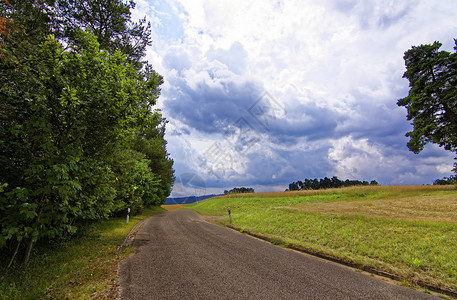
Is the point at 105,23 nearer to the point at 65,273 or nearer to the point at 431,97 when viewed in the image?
the point at 65,273

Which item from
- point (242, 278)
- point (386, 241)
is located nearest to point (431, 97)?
point (386, 241)

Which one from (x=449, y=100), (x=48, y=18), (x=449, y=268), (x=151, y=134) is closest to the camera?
(x=449, y=268)

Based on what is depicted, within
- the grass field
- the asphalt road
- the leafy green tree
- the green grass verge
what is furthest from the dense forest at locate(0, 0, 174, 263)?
the leafy green tree

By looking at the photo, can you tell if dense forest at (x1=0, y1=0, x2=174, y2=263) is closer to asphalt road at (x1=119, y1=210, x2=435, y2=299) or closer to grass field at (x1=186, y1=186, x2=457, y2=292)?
asphalt road at (x1=119, y1=210, x2=435, y2=299)

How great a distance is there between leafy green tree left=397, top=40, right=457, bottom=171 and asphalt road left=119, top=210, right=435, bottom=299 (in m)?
31.3

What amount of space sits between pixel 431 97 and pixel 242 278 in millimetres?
36730

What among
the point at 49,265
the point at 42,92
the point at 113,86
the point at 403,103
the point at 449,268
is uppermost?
the point at 403,103

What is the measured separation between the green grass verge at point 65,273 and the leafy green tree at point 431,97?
3701 cm

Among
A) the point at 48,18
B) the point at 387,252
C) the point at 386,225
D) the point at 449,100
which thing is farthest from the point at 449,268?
the point at 449,100

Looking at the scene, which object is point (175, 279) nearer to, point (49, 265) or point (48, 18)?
point (49, 265)

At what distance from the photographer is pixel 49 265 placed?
259 inches

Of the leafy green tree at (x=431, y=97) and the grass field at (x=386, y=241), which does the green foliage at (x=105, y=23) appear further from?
the leafy green tree at (x=431, y=97)

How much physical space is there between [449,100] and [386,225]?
2690 centimetres

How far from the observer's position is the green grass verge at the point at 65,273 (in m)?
4.70
